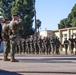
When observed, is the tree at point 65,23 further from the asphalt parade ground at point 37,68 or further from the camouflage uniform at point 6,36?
the asphalt parade ground at point 37,68

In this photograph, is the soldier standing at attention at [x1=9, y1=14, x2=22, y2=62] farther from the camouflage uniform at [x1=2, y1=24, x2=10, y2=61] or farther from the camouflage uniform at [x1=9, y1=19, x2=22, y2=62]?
the camouflage uniform at [x1=2, y1=24, x2=10, y2=61]

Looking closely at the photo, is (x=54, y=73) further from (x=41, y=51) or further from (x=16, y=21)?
(x=41, y=51)

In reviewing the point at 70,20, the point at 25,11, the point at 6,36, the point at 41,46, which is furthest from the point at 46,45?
the point at 70,20

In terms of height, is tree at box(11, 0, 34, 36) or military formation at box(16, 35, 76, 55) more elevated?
tree at box(11, 0, 34, 36)

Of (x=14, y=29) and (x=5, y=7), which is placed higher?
(x=5, y=7)

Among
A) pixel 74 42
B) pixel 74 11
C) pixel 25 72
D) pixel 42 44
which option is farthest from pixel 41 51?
pixel 74 11

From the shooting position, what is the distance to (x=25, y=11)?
4678 centimetres

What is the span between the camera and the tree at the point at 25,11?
45781mm

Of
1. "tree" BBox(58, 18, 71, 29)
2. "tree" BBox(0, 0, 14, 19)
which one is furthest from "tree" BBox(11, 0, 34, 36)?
"tree" BBox(58, 18, 71, 29)

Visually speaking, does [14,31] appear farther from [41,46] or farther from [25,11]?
[25,11]

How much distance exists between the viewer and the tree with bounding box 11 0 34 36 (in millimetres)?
45781

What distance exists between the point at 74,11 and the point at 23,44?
3972 centimetres

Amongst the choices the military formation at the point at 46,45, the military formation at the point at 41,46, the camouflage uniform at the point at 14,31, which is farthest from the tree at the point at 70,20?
the camouflage uniform at the point at 14,31

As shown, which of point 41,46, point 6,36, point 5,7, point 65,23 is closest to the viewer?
point 6,36
